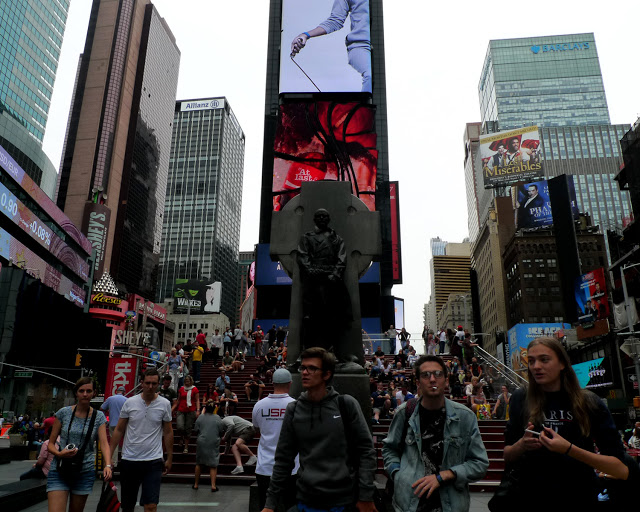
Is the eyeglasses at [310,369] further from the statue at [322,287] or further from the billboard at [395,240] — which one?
the billboard at [395,240]

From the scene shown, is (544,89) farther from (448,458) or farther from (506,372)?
(448,458)

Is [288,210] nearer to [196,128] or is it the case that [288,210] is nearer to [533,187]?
[533,187]

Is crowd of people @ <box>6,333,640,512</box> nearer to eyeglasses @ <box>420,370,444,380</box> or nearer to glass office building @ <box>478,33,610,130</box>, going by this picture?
eyeglasses @ <box>420,370,444,380</box>

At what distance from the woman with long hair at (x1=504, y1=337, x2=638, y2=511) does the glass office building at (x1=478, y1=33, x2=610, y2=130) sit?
6410 inches

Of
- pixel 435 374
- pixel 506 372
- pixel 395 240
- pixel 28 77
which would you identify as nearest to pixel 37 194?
pixel 395 240

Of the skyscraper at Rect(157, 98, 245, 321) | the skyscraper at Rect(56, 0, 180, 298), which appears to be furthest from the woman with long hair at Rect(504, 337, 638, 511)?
the skyscraper at Rect(157, 98, 245, 321)

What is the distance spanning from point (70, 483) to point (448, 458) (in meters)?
3.73

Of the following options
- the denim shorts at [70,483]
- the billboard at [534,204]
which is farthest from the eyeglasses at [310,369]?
the billboard at [534,204]

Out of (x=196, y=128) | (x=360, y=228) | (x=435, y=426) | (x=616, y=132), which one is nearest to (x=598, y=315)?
(x=360, y=228)

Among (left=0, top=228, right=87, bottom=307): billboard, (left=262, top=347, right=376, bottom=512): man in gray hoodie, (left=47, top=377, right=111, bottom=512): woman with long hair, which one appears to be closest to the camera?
(left=262, top=347, right=376, bottom=512): man in gray hoodie

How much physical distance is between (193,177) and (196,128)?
20.2 metres

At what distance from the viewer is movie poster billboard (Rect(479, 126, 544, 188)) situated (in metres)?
74.6

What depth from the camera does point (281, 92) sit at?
46312 millimetres

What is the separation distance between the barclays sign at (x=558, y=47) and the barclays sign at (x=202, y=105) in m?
108
